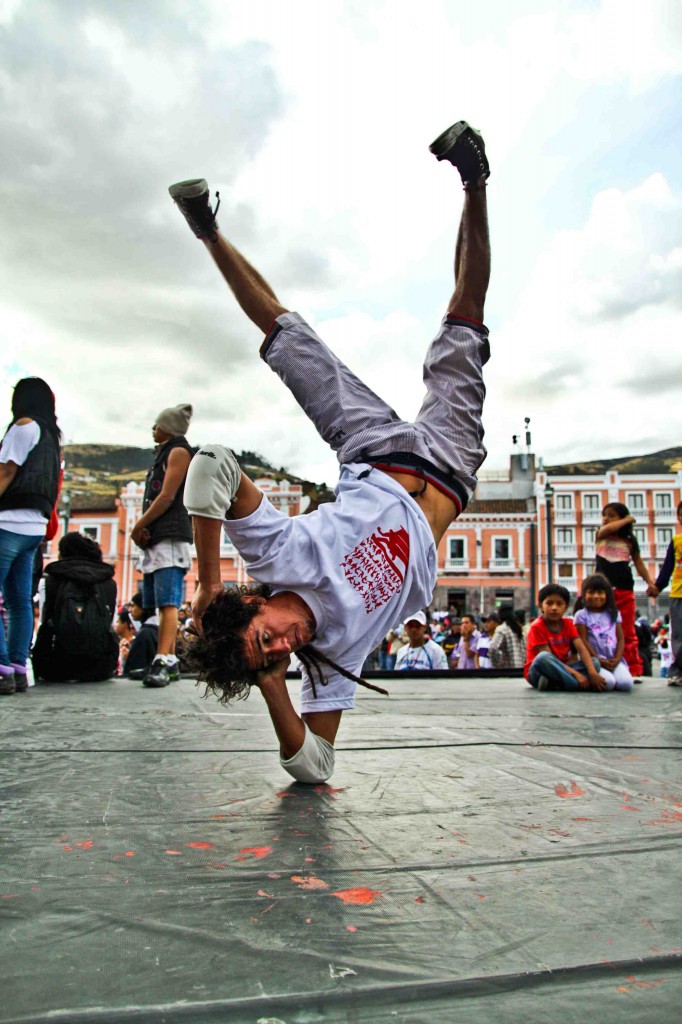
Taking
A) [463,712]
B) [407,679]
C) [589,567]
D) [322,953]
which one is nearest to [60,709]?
[463,712]

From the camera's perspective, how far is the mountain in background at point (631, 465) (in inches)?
1873

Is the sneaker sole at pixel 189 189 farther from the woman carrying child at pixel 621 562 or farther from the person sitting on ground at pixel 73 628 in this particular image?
the woman carrying child at pixel 621 562

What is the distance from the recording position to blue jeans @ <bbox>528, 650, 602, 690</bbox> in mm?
5562

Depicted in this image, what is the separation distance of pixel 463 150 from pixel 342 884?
2.70m

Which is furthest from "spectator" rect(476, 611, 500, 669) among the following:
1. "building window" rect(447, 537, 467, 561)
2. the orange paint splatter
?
"building window" rect(447, 537, 467, 561)

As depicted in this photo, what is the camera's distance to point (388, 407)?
2.85 m

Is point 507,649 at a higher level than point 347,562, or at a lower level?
lower

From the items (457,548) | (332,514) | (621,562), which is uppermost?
(457,548)

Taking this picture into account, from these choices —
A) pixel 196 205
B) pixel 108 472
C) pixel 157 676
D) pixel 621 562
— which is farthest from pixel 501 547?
pixel 196 205

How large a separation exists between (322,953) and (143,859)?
55cm

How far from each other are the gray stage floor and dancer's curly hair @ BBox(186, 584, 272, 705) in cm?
29

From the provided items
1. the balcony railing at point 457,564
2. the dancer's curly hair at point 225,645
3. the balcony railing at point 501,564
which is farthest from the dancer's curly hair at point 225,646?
the balcony railing at point 501,564

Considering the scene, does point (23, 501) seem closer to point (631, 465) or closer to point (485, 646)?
point (485, 646)

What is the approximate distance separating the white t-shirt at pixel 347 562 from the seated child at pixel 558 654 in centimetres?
347
